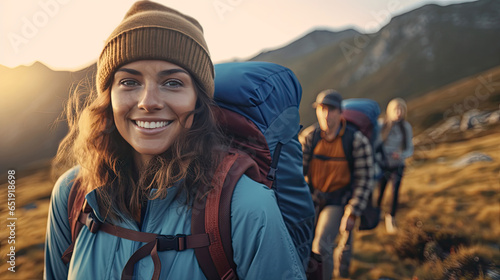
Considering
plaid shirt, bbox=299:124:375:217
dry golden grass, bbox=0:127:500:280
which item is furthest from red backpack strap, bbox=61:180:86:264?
plaid shirt, bbox=299:124:375:217

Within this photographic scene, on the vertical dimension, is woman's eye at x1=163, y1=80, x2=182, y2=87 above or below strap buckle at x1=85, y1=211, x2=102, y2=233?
above

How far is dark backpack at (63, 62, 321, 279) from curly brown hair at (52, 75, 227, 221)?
3.9 inches

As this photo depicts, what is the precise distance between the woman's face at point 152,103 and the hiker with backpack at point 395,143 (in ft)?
19.6

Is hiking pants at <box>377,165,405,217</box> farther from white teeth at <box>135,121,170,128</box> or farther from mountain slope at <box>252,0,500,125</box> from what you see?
mountain slope at <box>252,0,500,125</box>

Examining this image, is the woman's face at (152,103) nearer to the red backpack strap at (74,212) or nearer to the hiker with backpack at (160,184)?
the hiker with backpack at (160,184)

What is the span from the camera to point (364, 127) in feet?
16.3

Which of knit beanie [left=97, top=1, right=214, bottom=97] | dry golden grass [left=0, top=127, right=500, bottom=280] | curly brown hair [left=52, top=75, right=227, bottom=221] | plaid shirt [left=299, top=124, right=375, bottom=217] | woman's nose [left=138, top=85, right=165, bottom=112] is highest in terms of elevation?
knit beanie [left=97, top=1, right=214, bottom=97]

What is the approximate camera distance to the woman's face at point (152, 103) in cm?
162

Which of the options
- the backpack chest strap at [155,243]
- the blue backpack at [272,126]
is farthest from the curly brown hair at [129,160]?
the blue backpack at [272,126]

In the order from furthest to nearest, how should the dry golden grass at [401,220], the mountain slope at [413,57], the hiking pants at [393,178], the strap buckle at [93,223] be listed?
the mountain slope at [413,57], the hiking pants at [393,178], the dry golden grass at [401,220], the strap buckle at [93,223]

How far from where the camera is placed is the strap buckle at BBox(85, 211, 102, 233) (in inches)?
66.9

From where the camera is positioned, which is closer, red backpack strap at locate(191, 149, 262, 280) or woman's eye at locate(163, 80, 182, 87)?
red backpack strap at locate(191, 149, 262, 280)

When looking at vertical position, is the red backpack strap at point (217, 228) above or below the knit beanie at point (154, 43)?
below

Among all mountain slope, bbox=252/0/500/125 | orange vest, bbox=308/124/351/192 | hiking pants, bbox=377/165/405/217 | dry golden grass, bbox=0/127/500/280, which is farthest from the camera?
mountain slope, bbox=252/0/500/125
